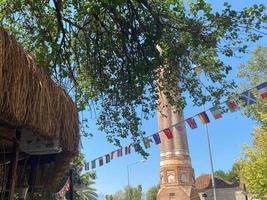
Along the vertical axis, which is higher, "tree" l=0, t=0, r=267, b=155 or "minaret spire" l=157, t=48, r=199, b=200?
"minaret spire" l=157, t=48, r=199, b=200

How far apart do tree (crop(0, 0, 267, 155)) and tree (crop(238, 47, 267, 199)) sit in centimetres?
1125

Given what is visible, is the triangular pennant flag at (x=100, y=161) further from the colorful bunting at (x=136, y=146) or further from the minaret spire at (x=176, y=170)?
the minaret spire at (x=176, y=170)

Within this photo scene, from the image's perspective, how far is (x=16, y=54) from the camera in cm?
533

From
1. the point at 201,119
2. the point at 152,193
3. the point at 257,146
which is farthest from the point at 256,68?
the point at 152,193

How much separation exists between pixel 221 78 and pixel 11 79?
5302 mm

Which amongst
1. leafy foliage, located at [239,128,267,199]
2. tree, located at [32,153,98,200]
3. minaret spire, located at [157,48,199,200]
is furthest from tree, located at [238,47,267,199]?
minaret spire, located at [157,48,199,200]

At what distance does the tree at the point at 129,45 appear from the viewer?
8242 mm

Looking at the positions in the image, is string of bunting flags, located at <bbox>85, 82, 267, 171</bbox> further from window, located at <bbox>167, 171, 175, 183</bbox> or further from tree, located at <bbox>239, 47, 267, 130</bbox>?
window, located at <bbox>167, 171, 175, 183</bbox>

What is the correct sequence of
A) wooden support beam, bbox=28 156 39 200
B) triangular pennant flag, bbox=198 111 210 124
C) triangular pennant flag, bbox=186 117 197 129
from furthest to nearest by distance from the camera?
triangular pennant flag, bbox=186 117 197 129 → triangular pennant flag, bbox=198 111 210 124 → wooden support beam, bbox=28 156 39 200


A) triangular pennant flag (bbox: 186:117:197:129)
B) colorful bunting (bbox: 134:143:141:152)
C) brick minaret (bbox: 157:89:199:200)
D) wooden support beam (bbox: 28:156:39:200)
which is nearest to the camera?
wooden support beam (bbox: 28:156:39:200)

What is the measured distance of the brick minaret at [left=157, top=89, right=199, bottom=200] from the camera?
188 ft

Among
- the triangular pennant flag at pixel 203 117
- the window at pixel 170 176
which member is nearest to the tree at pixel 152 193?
the window at pixel 170 176

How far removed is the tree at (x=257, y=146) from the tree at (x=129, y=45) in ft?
36.9

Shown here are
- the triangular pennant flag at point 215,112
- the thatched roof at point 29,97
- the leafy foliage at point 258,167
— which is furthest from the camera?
the leafy foliage at point 258,167
